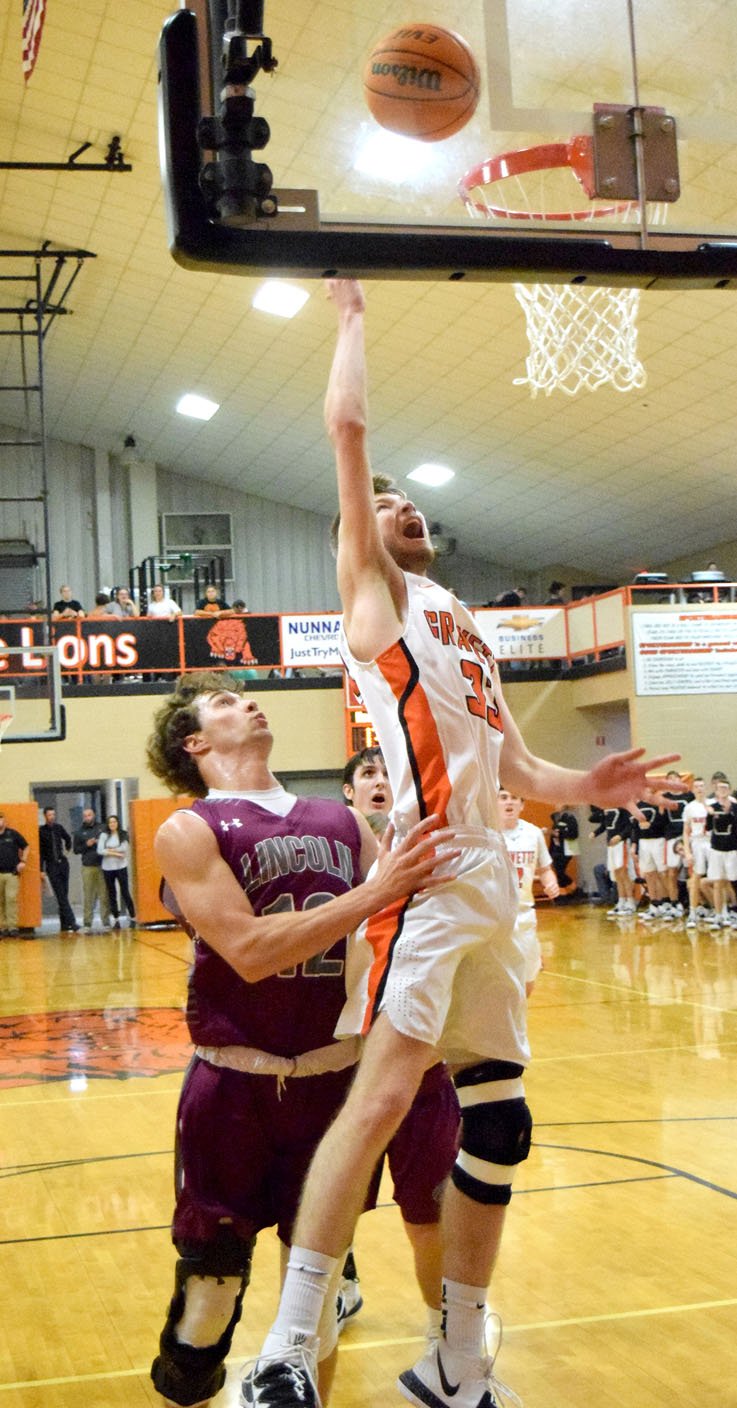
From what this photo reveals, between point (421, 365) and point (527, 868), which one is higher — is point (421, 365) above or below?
above

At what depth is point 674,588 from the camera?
2011cm

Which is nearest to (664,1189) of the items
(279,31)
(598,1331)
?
(598,1331)

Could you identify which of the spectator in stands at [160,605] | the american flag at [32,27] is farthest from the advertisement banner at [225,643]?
the american flag at [32,27]

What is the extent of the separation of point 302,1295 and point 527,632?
19.6 meters

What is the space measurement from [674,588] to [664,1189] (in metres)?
15.7

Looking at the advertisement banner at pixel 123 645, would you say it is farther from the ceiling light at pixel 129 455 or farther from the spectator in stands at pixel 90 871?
the ceiling light at pixel 129 455

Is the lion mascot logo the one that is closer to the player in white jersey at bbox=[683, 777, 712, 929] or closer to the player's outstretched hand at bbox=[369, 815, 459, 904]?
the player in white jersey at bbox=[683, 777, 712, 929]

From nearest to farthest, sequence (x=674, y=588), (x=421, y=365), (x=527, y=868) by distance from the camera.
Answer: (x=527, y=868) < (x=421, y=365) < (x=674, y=588)

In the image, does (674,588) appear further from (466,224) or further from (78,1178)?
(466,224)

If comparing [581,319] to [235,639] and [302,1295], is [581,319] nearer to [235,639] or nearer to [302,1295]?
[235,639]

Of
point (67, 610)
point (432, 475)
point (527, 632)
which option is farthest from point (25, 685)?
point (432, 475)

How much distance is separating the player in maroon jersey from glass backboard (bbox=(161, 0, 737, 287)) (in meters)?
1.28

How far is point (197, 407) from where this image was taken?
77.4 ft

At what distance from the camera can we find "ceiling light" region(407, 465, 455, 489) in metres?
23.1
